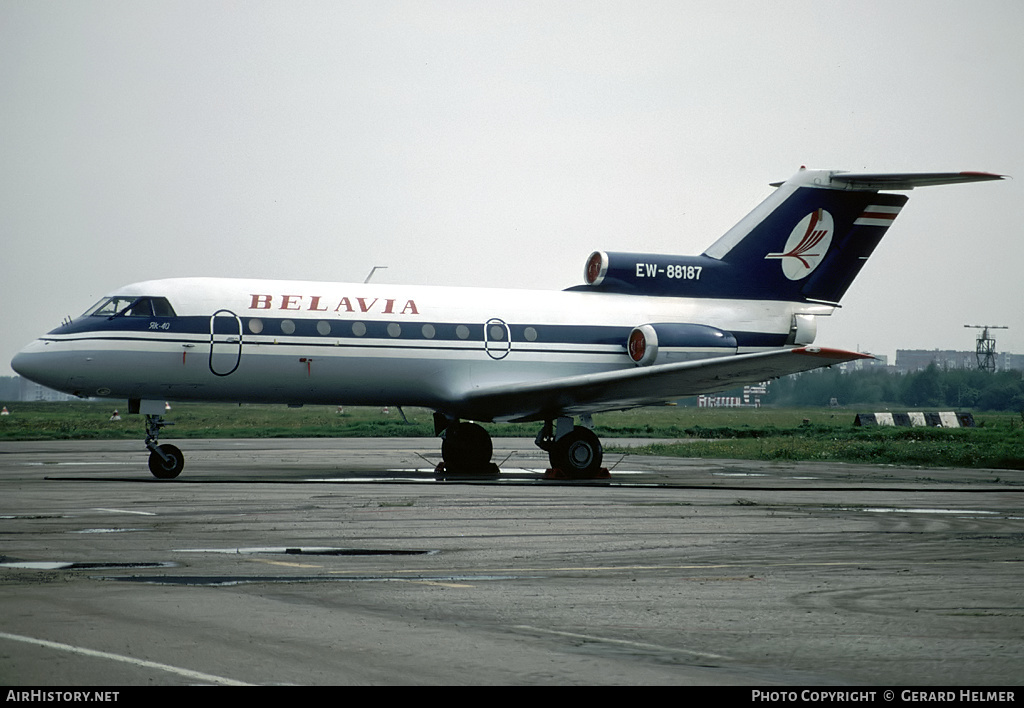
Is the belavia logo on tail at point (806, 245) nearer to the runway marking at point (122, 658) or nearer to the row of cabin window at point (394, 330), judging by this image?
the row of cabin window at point (394, 330)

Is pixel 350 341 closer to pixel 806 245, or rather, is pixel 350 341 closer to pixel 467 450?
pixel 467 450

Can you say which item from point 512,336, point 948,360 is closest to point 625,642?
point 512,336

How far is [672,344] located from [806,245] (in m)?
4.28

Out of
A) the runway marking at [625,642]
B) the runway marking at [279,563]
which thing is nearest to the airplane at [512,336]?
the runway marking at [279,563]

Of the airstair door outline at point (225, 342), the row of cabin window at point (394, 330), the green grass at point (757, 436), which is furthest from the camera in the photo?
the green grass at point (757, 436)

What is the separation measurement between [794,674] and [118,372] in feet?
57.9

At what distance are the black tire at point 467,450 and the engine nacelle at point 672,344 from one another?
3.80m

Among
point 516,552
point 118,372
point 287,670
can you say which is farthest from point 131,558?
point 118,372

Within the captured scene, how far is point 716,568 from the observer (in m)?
9.74

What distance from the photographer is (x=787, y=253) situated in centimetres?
2642

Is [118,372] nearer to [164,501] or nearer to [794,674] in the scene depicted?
[164,501]

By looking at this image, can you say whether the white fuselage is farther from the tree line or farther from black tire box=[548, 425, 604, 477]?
the tree line

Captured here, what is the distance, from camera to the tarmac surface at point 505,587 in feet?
19.8

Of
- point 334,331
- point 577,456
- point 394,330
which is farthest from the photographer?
point 394,330
